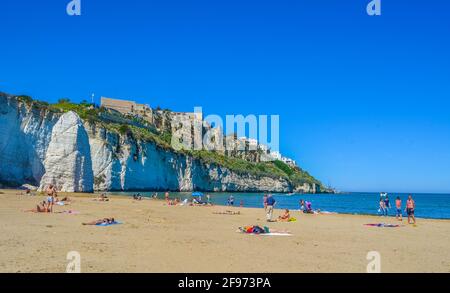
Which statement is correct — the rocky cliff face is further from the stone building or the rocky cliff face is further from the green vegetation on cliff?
the stone building

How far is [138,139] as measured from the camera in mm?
85062

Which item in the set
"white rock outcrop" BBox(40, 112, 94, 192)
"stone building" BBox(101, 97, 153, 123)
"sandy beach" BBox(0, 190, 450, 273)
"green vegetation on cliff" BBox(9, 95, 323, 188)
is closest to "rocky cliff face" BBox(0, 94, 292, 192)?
"white rock outcrop" BBox(40, 112, 94, 192)

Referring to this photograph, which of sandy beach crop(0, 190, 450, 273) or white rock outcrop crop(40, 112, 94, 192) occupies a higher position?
white rock outcrop crop(40, 112, 94, 192)

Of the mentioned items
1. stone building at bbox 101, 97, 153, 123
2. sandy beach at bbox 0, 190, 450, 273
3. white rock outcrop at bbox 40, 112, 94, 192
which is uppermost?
stone building at bbox 101, 97, 153, 123

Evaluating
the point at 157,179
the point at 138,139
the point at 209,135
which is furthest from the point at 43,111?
the point at 209,135

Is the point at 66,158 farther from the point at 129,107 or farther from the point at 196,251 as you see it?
the point at 129,107

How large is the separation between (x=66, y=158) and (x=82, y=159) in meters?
2.07

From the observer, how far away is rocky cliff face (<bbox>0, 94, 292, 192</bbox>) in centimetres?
4572

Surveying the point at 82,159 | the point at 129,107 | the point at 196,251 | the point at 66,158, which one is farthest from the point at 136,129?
the point at 196,251

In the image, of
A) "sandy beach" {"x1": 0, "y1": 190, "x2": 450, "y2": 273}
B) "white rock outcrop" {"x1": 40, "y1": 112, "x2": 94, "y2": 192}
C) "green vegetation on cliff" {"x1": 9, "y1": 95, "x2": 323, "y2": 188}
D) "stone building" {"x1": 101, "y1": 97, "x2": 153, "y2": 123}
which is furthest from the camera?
"stone building" {"x1": 101, "y1": 97, "x2": 153, "y2": 123}

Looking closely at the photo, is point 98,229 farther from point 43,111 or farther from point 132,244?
point 43,111

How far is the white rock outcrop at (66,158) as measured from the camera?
147ft

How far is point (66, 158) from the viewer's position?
150ft
